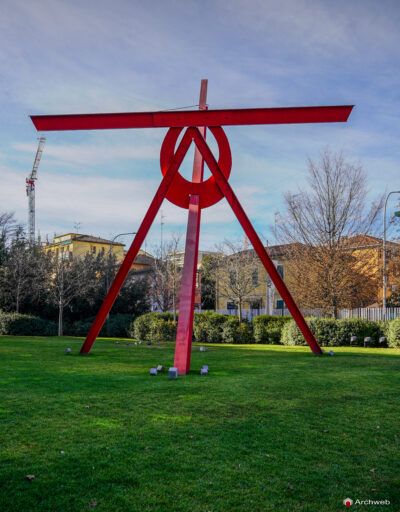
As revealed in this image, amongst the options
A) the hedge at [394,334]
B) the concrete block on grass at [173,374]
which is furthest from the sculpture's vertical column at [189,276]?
the hedge at [394,334]

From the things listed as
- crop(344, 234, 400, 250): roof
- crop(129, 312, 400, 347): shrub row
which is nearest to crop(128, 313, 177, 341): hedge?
crop(129, 312, 400, 347): shrub row

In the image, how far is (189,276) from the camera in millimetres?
10211

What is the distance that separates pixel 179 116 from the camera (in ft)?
36.3

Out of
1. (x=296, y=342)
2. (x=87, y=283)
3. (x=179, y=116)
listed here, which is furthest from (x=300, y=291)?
(x=179, y=116)

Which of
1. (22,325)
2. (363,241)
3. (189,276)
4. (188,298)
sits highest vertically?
(363,241)

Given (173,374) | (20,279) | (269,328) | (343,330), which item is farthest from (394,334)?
(20,279)

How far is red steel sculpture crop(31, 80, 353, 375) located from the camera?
35.7ft

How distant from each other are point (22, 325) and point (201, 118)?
2182 centimetres

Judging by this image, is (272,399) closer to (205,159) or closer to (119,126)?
(205,159)

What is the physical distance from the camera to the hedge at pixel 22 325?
2764 centimetres

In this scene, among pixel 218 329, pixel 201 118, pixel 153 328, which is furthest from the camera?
pixel 153 328

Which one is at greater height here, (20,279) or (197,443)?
(20,279)

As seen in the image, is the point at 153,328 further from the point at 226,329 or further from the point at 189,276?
the point at 189,276

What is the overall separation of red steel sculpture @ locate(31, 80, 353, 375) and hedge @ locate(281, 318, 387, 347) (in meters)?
8.99
